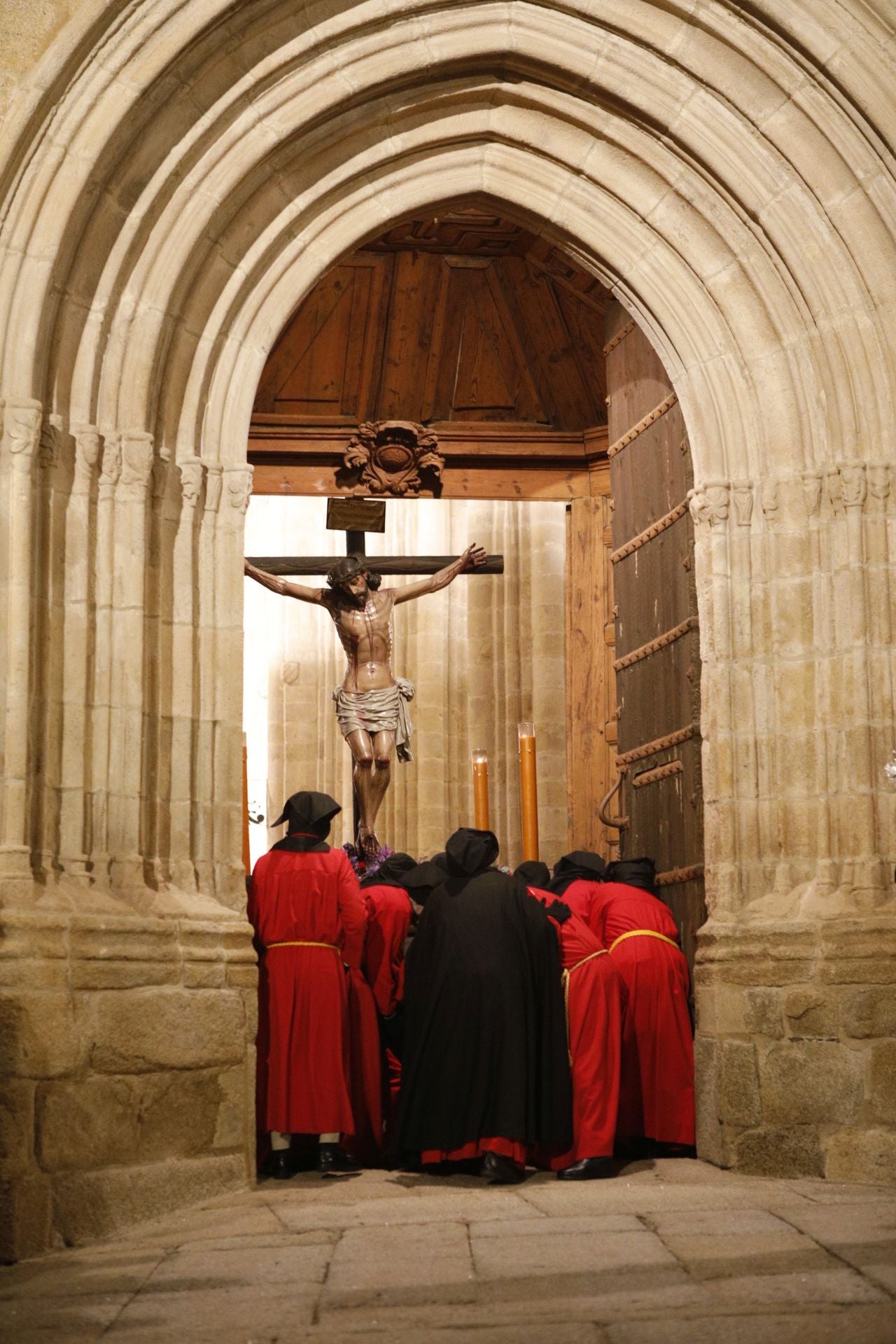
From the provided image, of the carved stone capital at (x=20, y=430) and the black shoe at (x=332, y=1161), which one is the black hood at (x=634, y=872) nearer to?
the black shoe at (x=332, y=1161)

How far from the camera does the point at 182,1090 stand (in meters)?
6.64

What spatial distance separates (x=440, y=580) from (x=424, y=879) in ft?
8.53

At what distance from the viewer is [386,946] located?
781cm

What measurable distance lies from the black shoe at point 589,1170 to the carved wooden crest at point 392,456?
4.97m

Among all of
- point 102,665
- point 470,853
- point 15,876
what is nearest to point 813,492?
point 470,853

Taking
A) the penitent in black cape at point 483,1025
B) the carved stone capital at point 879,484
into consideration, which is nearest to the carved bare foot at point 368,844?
the penitent in black cape at point 483,1025

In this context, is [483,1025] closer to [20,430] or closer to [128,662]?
[128,662]

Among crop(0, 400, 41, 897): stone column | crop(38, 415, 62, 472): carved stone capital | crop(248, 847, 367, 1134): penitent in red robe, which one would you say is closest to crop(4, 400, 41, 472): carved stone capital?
crop(0, 400, 41, 897): stone column

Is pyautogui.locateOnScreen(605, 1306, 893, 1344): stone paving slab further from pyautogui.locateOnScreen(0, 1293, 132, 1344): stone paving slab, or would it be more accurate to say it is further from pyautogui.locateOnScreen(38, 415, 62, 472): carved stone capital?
pyautogui.locateOnScreen(38, 415, 62, 472): carved stone capital

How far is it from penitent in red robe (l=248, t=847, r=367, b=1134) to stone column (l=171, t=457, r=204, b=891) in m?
0.46

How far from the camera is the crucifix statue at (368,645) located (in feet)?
30.0

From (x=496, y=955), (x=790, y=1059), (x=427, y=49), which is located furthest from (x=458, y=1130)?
(x=427, y=49)

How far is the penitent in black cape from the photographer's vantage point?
22.8ft

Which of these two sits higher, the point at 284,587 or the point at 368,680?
the point at 284,587
